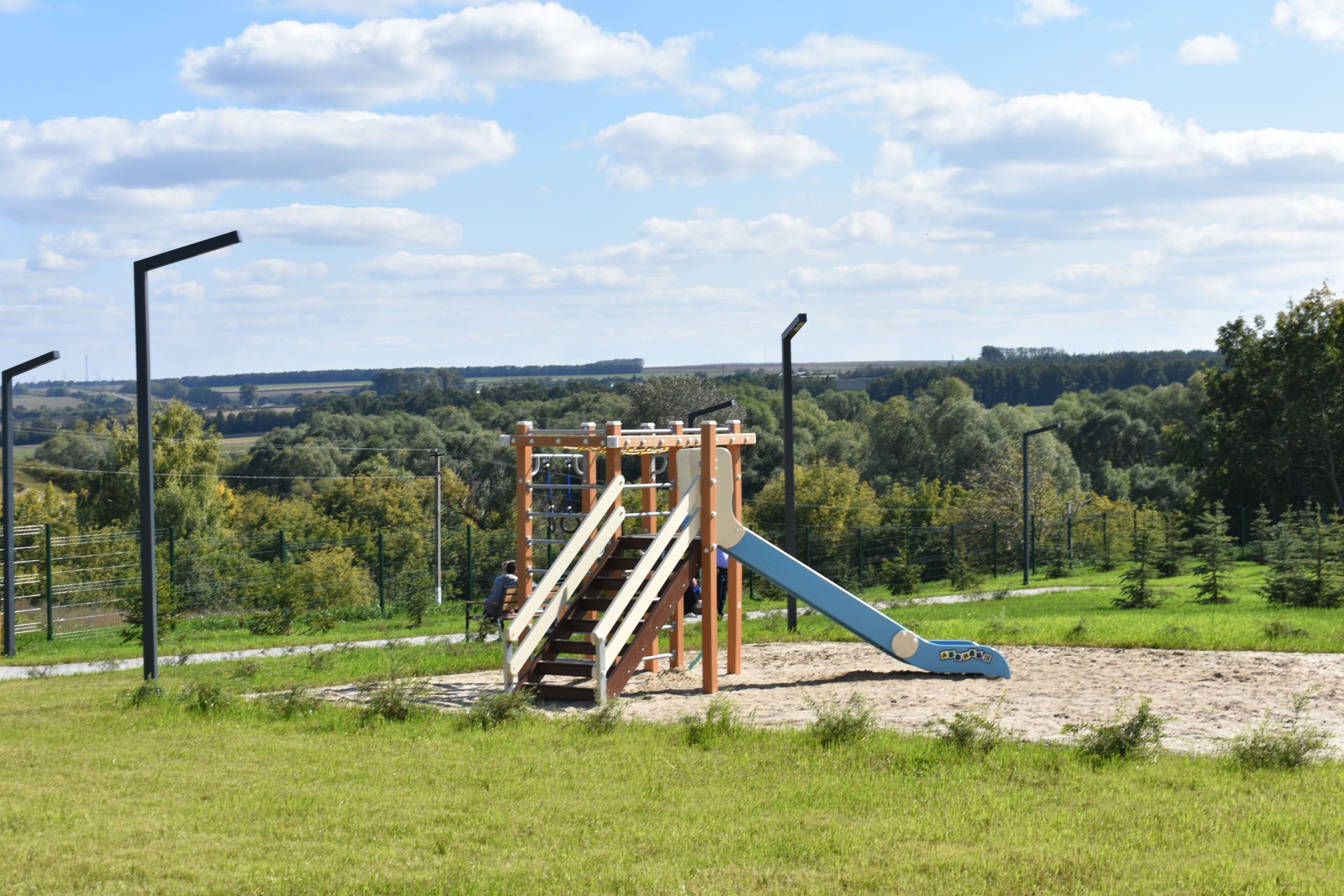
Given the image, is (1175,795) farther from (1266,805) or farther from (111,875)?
(111,875)

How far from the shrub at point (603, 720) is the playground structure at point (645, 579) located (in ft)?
4.53

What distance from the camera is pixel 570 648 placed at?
1282 centimetres

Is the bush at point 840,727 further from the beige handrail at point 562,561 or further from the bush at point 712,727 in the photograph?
the beige handrail at point 562,561

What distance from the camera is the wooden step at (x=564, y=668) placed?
1256 centimetres

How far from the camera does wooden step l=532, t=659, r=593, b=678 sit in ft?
41.2

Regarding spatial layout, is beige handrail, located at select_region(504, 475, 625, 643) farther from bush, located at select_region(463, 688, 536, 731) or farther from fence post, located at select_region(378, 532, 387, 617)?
fence post, located at select_region(378, 532, 387, 617)

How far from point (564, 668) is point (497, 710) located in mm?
1688

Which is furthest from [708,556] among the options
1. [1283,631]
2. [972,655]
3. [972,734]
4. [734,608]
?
[1283,631]

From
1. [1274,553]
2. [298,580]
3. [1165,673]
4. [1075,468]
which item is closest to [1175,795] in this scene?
[1165,673]

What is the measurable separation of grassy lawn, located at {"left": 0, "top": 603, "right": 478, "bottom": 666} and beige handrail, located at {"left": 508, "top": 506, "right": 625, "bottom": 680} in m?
6.72

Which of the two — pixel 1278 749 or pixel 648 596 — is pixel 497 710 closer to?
pixel 648 596

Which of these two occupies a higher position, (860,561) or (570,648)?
(570,648)

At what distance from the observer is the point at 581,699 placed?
12.5 meters

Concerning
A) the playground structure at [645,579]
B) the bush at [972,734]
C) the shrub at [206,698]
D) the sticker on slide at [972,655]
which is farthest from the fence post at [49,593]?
the bush at [972,734]
